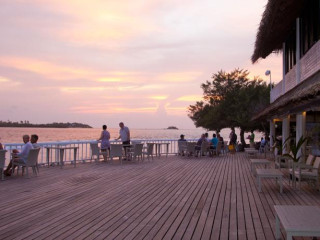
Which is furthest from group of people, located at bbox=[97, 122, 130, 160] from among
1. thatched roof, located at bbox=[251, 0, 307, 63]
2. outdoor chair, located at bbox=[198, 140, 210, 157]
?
thatched roof, located at bbox=[251, 0, 307, 63]

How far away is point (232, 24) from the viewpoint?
14094 mm

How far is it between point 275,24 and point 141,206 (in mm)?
7249

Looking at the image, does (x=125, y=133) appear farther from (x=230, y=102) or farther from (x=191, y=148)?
(x=230, y=102)

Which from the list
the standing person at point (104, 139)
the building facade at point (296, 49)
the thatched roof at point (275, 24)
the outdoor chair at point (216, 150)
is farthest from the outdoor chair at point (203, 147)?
the standing person at point (104, 139)

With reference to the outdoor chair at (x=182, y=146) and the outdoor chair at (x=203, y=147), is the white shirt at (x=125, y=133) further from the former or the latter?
the outdoor chair at (x=203, y=147)

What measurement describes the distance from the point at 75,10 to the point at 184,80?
14.5 m

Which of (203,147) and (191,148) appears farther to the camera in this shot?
(203,147)

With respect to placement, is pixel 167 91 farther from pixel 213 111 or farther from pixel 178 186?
pixel 178 186

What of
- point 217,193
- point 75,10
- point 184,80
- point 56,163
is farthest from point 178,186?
point 184,80

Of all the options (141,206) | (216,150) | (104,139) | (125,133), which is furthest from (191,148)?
(141,206)

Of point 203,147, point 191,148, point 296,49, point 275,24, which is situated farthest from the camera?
point 203,147

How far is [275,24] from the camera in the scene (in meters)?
10.4

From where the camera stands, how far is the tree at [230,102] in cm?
2623

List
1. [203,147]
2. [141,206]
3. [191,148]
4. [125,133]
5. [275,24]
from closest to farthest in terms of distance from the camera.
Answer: [141,206], [275,24], [125,133], [191,148], [203,147]
